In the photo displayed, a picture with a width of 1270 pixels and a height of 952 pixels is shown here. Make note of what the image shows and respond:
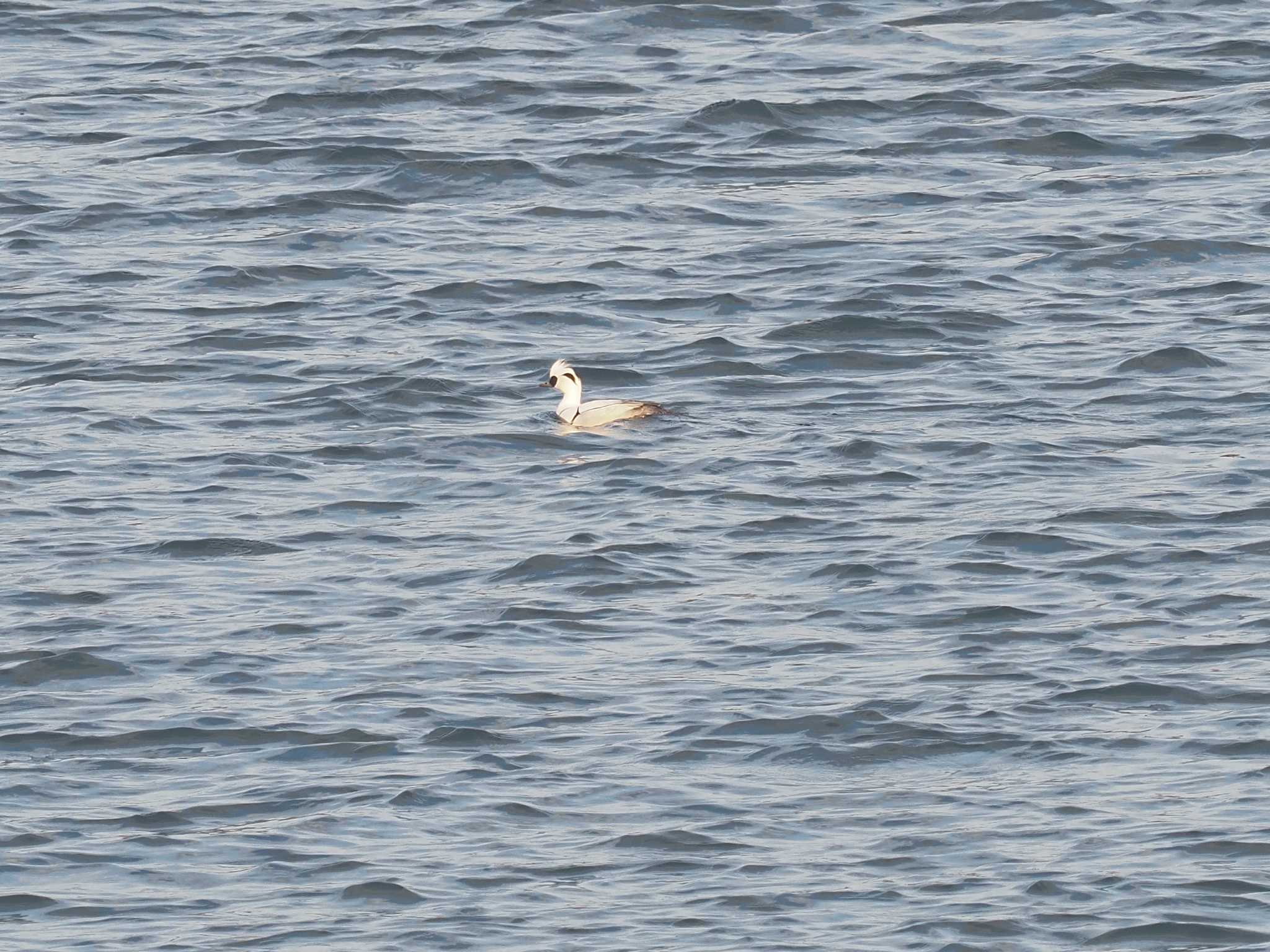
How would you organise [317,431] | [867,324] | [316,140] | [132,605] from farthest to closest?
[316,140]
[867,324]
[317,431]
[132,605]

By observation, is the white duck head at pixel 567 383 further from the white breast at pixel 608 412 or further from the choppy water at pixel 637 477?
the choppy water at pixel 637 477

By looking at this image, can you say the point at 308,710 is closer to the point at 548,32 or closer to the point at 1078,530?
the point at 1078,530

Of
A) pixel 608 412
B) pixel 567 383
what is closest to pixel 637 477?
pixel 608 412

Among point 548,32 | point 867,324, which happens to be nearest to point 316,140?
point 548,32

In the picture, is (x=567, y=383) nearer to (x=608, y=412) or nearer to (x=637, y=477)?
(x=608, y=412)

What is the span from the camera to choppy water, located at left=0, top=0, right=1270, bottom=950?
46.4 feet

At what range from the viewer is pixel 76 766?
15.4 meters

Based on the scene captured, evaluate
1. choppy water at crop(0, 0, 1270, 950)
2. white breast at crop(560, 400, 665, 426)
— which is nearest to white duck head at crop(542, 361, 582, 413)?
white breast at crop(560, 400, 665, 426)

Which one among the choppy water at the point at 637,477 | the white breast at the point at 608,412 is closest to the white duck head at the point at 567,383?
the white breast at the point at 608,412

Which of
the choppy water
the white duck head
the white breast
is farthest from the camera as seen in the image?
the white duck head

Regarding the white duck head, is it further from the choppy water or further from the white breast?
the choppy water

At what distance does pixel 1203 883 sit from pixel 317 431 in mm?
9301

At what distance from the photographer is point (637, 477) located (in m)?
20.4

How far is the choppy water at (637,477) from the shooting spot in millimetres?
14141
